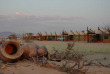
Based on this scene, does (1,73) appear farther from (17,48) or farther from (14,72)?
(17,48)

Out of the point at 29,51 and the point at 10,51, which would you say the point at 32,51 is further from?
the point at 10,51

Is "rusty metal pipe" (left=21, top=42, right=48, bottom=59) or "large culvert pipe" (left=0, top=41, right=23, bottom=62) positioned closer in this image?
"large culvert pipe" (left=0, top=41, right=23, bottom=62)

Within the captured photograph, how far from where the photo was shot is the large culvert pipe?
4.89 m

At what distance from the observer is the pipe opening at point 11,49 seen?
546 cm

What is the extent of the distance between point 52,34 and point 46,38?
4197mm

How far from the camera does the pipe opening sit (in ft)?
17.9

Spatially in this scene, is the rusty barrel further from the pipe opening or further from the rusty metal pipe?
the pipe opening

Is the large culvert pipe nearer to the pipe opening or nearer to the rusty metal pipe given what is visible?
the pipe opening

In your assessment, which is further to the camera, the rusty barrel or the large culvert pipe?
the rusty barrel

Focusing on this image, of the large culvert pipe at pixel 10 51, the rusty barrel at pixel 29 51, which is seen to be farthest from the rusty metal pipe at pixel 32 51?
the large culvert pipe at pixel 10 51

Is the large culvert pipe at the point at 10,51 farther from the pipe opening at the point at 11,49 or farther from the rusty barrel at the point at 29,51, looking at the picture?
the rusty barrel at the point at 29,51

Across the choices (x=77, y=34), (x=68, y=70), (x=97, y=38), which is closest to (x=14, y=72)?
(x=68, y=70)

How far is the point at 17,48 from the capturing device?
17.5 feet

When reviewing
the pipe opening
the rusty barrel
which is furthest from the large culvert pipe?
the rusty barrel
